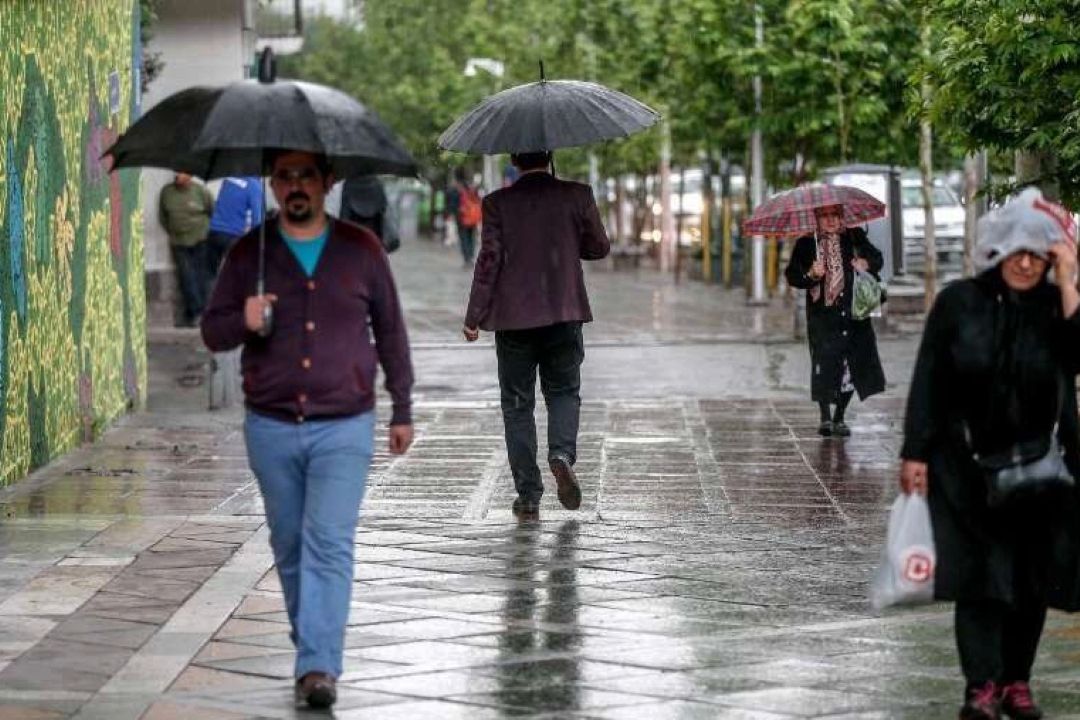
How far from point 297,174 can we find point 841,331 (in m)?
8.68

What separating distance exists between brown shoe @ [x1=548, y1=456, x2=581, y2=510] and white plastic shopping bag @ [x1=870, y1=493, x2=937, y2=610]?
4.55 m

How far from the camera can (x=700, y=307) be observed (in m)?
30.9

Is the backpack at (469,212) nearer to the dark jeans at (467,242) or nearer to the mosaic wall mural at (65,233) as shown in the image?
the dark jeans at (467,242)

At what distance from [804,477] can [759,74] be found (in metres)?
14.3

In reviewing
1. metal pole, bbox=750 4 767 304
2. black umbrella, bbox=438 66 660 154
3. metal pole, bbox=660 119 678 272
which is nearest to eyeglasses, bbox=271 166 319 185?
black umbrella, bbox=438 66 660 154

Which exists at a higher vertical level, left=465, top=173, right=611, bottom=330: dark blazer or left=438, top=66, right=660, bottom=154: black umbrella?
left=438, top=66, right=660, bottom=154: black umbrella

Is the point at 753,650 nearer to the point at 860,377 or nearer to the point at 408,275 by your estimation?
the point at 860,377

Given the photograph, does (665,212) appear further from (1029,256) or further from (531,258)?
(1029,256)

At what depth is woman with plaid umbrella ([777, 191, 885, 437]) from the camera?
1558 centimetres

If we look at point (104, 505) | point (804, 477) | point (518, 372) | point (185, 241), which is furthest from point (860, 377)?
point (185, 241)

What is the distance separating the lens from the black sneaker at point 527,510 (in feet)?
38.5

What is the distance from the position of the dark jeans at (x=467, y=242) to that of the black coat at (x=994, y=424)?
129 feet

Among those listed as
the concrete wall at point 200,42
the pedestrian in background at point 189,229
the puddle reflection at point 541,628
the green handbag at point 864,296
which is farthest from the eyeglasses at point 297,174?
the concrete wall at point 200,42

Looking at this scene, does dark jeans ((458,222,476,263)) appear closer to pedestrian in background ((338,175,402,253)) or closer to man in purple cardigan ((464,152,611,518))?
pedestrian in background ((338,175,402,253))
